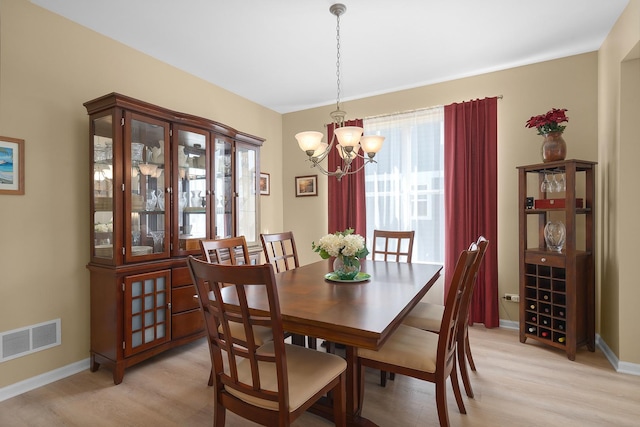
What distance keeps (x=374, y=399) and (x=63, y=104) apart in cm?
306

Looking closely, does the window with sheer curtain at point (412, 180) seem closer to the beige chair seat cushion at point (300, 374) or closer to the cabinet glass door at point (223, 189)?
the cabinet glass door at point (223, 189)

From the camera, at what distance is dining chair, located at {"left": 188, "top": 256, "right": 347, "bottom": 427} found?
1246mm

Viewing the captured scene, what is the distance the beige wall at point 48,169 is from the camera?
2.21m

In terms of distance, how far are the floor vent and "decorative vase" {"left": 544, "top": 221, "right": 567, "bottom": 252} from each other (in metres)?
4.06

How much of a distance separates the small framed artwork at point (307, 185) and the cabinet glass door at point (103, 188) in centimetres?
253

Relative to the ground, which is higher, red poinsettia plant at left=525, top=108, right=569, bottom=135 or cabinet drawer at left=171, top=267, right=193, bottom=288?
red poinsettia plant at left=525, top=108, right=569, bottom=135

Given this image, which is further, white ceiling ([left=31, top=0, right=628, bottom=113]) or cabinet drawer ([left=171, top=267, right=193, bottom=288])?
cabinet drawer ([left=171, top=267, right=193, bottom=288])

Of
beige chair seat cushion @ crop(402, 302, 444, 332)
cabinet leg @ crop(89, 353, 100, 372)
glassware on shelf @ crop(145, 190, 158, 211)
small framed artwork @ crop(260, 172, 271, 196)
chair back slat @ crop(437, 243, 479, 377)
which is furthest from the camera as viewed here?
small framed artwork @ crop(260, 172, 271, 196)

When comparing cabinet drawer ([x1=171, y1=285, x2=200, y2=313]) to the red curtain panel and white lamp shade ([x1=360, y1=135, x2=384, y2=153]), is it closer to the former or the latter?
white lamp shade ([x1=360, y1=135, x2=384, y2=153])

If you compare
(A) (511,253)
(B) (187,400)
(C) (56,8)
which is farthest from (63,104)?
(A) (511,253)

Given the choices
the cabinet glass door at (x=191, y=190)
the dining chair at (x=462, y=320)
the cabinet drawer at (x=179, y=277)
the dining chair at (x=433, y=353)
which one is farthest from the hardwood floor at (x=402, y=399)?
the cabinet glass door at (x=191, y=190)

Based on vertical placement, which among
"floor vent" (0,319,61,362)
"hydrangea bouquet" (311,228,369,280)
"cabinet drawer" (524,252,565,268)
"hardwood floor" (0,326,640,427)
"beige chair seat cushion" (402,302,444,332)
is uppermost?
"hydrangea bouquet" (311,228,369,280)

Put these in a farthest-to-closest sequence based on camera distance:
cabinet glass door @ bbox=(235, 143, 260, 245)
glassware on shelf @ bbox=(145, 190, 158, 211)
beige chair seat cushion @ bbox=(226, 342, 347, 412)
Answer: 1. cabinet glass door @ bbox=(235, 143, 260, 245)
2. glassware on shelf @ bbox=(145, 190, 158, 211)
3. beige chair seat cushion @ bbox=(226, 342, 347, 412)

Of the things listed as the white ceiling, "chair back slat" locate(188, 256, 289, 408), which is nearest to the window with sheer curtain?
the white ceiling
